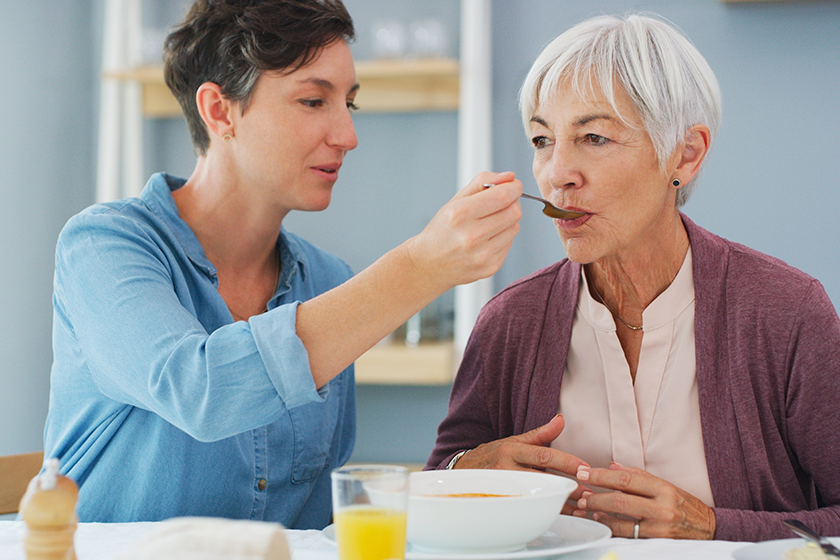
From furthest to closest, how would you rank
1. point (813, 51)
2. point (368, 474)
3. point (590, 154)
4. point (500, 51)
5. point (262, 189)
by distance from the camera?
point (500, 51) → point (813, 51) → point (262, 189) → point (590, 154) → point (368, 474)

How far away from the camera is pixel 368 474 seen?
757mm

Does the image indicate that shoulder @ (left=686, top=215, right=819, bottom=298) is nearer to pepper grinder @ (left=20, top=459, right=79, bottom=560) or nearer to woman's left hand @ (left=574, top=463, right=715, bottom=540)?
woman's left hand @ (left=574, top=463, right=715, bottom=540)

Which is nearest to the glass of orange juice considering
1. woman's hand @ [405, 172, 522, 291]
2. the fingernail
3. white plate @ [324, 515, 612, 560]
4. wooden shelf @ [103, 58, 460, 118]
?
white plate @ [324, 515, 612, 560]

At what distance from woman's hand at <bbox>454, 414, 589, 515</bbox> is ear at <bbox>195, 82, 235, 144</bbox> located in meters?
0.77

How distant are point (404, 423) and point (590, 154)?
2333 mm

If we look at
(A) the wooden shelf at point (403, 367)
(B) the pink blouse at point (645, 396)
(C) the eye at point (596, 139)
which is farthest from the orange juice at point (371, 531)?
(A) the wooden shelf at point (403, 367)

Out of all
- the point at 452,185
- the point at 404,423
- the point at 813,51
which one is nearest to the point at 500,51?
the point at 452,185

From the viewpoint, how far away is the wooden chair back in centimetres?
139

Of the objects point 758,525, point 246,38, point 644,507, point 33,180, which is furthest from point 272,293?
point 33,180

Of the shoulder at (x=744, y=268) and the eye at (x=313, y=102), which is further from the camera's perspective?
the eye at (x=313, y=102)

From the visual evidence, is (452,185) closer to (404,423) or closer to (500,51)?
(500,51)

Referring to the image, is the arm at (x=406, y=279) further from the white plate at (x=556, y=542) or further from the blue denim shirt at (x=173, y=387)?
the white plate at (x=556, y=542)

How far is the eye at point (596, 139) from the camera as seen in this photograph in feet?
4.48

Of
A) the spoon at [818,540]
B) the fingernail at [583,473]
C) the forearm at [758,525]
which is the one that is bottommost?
the forearm at [758,525]
